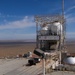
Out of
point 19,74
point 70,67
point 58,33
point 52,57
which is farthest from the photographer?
point 58,33

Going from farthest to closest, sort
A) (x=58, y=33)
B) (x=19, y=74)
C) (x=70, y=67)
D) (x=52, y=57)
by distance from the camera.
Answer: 1. (x=58, y=33)
2. (x=52, y=57)
3. (x=70, y=67)
4. (x=19, y=74)

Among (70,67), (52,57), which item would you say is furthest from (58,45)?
(70,67)

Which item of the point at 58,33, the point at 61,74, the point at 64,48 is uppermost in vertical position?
the point at 58,33

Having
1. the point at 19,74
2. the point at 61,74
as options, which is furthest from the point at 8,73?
the point at 61,74

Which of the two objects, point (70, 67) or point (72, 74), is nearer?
point (72, 74)

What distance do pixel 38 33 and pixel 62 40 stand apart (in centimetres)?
495

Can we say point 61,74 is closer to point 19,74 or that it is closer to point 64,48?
point 19,74

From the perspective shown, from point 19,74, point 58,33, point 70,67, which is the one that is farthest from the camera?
point 58,33

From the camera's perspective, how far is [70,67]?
102ft

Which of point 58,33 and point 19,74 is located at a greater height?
point 58,33

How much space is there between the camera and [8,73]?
90.4 ft

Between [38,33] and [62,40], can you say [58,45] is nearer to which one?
[62,40]

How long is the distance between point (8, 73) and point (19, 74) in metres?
1.77

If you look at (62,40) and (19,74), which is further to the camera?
(62,40)
